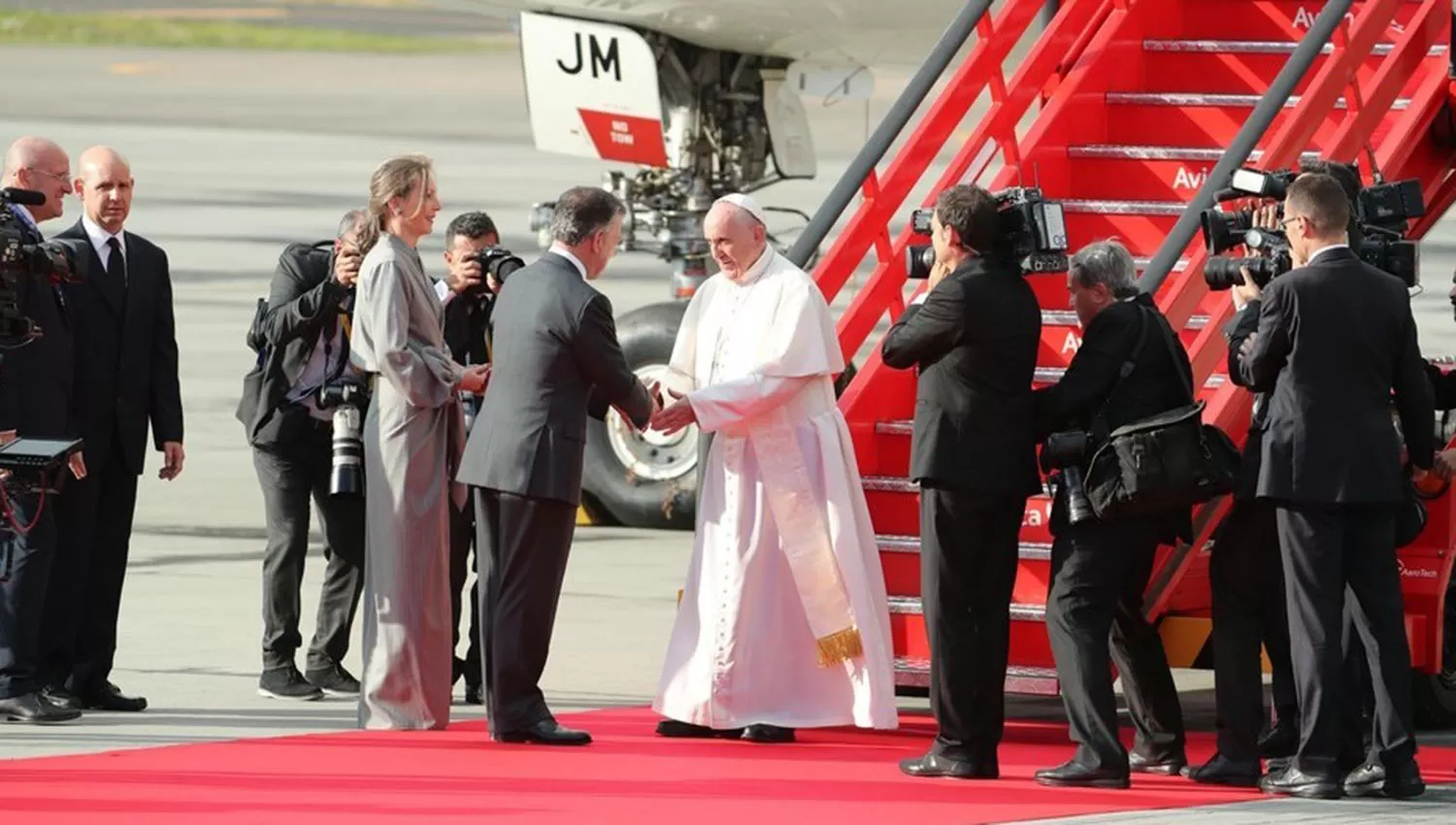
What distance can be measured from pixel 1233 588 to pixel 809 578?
1236mm

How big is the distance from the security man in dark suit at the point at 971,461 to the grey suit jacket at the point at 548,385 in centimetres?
93

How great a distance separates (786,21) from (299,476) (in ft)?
18.5

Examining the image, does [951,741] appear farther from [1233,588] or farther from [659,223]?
[659,223]

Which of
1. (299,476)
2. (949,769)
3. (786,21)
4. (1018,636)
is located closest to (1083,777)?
(949,769)

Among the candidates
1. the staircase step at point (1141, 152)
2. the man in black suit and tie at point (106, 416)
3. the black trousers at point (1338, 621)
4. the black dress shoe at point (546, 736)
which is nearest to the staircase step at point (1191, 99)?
the staircase step at point (1141, 152)

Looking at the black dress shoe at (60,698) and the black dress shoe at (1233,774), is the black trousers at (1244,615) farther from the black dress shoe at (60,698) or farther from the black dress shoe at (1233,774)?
the black dress shoe at (60,698)

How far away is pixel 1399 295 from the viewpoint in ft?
25.6

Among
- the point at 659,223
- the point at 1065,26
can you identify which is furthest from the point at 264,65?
the point at 1065,26

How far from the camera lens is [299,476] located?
9.54 meters

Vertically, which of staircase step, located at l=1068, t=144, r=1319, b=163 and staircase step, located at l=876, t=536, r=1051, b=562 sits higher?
staircase step, located at l=1068, t=144, r=1319, b=163

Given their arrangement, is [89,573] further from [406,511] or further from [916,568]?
[916,568]

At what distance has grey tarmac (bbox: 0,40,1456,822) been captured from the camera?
9383 millimetres

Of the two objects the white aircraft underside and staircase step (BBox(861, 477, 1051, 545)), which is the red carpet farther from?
the white aircraft underside

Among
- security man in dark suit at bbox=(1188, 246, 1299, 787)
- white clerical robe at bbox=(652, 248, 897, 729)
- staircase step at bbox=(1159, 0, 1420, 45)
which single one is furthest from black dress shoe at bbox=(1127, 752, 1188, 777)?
staircase step at bbox=(1159, 0, 1420, 45)
